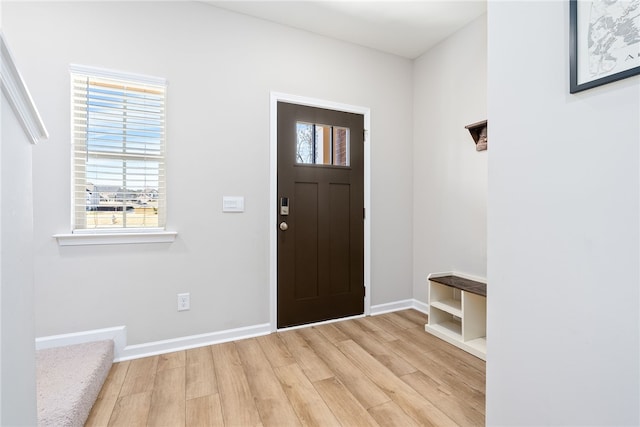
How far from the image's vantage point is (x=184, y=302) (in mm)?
2264

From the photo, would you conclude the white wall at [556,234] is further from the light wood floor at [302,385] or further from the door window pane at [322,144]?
the door window pane at [322,144]

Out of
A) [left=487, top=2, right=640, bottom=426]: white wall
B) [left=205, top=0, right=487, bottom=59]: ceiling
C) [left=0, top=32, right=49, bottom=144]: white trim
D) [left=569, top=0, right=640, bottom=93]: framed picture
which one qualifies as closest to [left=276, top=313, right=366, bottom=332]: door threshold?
[left=487, top=2, right=640, bottom=426]: white wall

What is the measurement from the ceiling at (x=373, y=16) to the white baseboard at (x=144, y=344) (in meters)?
2.62

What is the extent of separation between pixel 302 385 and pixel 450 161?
229 cm

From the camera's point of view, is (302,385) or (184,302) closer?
(302,385)

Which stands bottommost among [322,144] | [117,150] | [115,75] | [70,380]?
[70,380]

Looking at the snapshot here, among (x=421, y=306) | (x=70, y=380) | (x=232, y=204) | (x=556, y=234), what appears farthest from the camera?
(x=421, y=306)

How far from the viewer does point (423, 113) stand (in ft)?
10.1

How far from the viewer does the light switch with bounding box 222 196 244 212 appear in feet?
7.82

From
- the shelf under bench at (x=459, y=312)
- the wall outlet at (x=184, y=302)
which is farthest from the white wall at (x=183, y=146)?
the shelf under bench at (x=459, y=312)

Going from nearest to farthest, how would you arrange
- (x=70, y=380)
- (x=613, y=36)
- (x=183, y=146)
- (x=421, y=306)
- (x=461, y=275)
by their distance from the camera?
(x=613, y=36) → (x=70, y=380) → (x=183, y=146) → (x=461, y=275) → (x=421, y=306)

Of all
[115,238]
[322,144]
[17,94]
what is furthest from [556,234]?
[115,238]

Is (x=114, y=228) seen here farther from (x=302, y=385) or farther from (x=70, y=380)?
(x=302, y=385)

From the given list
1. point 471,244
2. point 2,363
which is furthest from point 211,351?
point 471,244
